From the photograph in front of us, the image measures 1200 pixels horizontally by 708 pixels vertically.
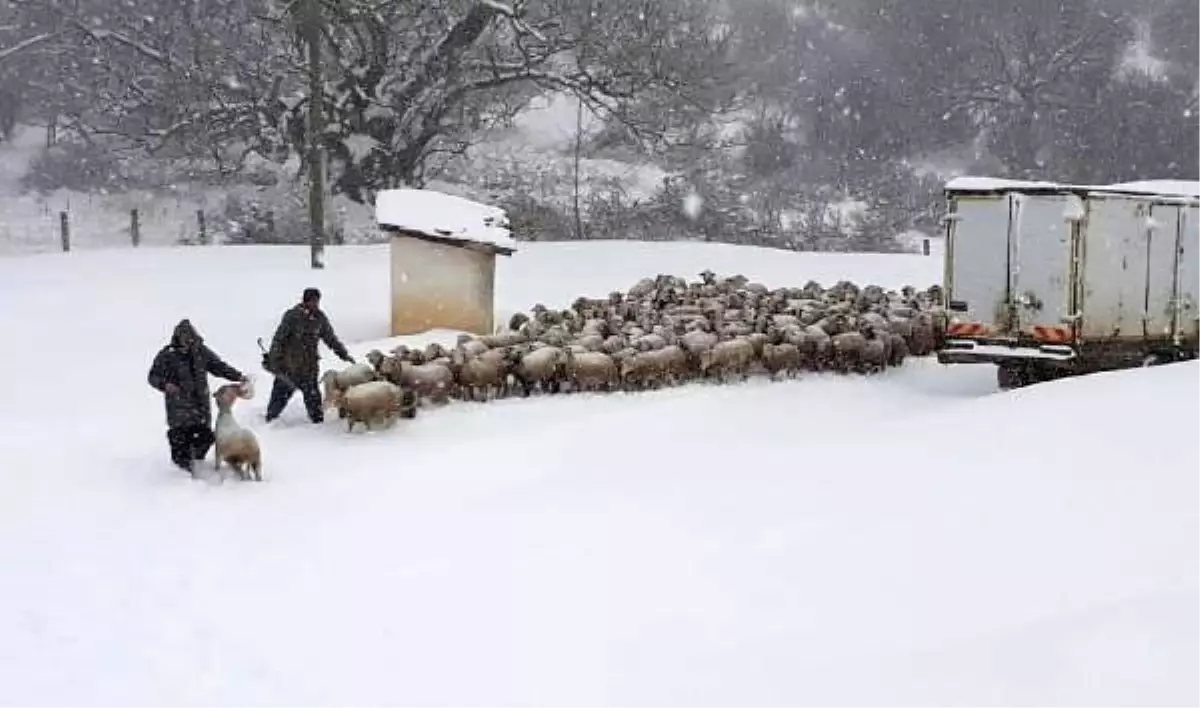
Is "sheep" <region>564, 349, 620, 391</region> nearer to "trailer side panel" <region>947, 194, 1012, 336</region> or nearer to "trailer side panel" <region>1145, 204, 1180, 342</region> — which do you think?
"trailer side panel" <region>947, 194, 1012, 336</region>

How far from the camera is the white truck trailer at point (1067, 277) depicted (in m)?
13.3

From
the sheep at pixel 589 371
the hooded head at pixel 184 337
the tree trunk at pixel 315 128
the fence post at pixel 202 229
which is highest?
the tree trunk at pixel 315 128

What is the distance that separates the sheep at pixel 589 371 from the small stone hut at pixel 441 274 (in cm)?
359

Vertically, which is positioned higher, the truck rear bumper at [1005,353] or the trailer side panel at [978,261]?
the trailer side panel at [978,261]

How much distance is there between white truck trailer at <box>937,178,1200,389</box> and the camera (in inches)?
524

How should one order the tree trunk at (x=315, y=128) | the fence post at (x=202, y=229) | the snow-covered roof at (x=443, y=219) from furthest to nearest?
the fence post at (x=202, y=229)
the tree trunk at (x=315, y=128)
the snow-covered roof at (x=443, y=219)

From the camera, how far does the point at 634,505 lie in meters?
8.91

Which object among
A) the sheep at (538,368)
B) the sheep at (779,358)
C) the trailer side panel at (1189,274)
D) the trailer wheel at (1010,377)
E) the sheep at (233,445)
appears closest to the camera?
the sheep at (233,445)

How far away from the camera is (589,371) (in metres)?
12.9

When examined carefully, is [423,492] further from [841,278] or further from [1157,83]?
[1157,83]

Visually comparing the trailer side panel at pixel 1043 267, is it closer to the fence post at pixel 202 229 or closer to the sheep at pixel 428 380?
the sheep at pixel 428 380

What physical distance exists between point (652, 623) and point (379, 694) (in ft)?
4.95

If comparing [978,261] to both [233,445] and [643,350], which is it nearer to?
[643,350]

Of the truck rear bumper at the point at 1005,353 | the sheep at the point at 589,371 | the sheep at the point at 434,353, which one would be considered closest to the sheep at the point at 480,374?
the sheep at the point at 434,353
